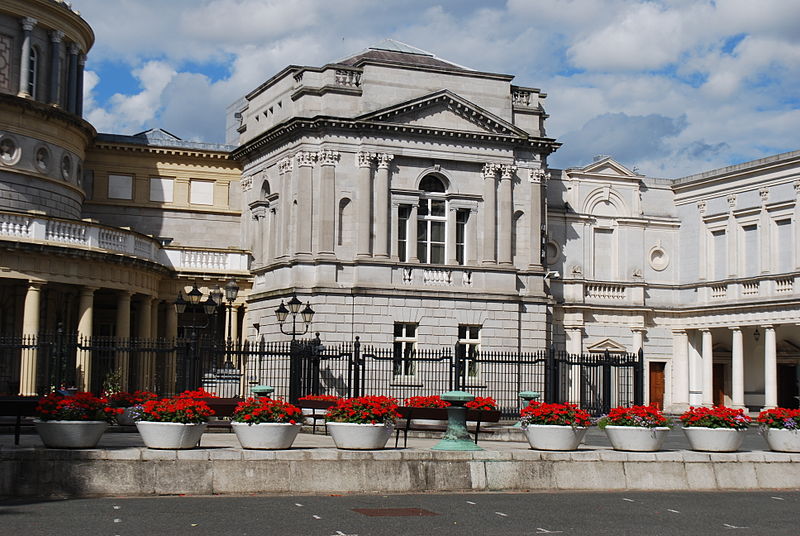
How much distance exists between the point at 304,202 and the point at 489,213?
7.44 metres

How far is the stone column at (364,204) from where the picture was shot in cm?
4638

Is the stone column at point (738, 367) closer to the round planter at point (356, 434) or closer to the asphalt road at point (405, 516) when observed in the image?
the asphalt road at point (405, 516)

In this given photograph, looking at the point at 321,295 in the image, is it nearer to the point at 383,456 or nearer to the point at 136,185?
the point at 136,185

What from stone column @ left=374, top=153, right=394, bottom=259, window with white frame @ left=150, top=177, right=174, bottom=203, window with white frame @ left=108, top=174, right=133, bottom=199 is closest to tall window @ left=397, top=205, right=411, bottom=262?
stone column @ left=374, top=153, right=394, bottom=259

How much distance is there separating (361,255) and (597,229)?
14.0m

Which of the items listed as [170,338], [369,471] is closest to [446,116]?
[170,338]

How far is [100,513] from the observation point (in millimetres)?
17891

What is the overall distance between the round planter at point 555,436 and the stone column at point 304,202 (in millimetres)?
23898

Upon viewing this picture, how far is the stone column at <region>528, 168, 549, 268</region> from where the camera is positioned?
49531 mm

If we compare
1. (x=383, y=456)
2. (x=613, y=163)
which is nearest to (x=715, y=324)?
(x=613, y=163)

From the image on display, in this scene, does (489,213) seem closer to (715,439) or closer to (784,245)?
(784,245)

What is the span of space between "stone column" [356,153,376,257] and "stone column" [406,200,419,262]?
1.80 meters

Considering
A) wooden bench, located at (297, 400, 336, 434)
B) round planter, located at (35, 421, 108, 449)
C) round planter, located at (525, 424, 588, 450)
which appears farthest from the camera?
wooden bench, located at (297, 400, 336, 434)

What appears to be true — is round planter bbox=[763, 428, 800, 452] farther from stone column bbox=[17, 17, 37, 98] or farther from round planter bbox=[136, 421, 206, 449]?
stone column bbox=[17, 17, 37, 98]
